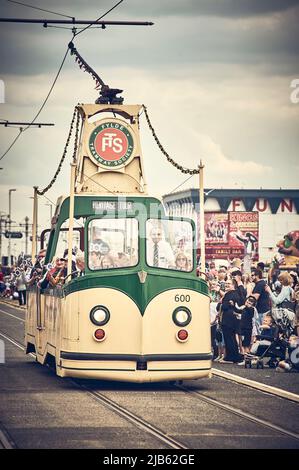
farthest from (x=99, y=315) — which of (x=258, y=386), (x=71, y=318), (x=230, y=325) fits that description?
(x=230, y=325)

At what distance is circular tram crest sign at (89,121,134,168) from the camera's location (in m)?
20.9

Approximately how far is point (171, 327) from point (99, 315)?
102 centimetres

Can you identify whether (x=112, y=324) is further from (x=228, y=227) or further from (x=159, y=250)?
(x=228, y=227)

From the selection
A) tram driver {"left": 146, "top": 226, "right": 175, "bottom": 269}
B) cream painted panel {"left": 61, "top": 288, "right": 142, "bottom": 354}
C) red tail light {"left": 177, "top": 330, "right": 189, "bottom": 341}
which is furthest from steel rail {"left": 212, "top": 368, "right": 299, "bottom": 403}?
tram driver {"left": 146, "top": 226, "right": 175, "bottom": 269}

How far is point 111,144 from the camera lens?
21.0m

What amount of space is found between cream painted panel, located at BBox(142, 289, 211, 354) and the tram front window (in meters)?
0.73

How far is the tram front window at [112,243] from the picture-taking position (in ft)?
59.2

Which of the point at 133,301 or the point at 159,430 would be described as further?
the point at 133,301

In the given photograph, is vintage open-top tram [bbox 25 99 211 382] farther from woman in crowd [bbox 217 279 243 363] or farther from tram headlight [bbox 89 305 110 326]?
woman in crowd [bbox 217 279 243 363]

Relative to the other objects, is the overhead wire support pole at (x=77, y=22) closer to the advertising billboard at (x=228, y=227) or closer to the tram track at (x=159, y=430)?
the tram track at (x=159, y=430)

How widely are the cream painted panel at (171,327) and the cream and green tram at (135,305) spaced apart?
1 cm

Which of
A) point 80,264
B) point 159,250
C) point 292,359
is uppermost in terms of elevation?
point 159,250

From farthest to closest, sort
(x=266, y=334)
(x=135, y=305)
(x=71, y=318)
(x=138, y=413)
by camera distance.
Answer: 1. (x=266, y=334)
2. (x=71, y=318)
3. (x=135, y=305)
4. (x=138, y=413)

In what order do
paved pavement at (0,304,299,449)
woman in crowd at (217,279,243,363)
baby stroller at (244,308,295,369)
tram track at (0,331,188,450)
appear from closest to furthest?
tram track at (0,331,188,450) → paved pavement at (0,304,299,449) → baby stroller at (244,308,295,369) → woman in crowd at (217,279,243,363)
